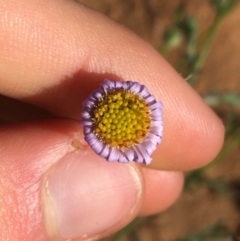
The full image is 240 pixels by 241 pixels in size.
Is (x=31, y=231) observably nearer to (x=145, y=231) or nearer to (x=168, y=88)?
(x=168, y=88)

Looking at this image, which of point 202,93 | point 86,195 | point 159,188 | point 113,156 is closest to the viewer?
point 113,156

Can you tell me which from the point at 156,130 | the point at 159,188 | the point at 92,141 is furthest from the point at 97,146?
the point at 159,188

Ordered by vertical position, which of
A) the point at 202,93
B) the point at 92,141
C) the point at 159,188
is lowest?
the point at 159,188

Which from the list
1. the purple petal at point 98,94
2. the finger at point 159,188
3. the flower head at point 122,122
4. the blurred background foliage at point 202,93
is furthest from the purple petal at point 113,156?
the blurred background foliage at point 202,93

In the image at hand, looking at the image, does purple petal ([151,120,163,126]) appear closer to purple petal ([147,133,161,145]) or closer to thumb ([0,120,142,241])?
purple petal ([147,133,161,145])

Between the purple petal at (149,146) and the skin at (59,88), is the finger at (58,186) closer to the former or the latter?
the skin at (59,88)

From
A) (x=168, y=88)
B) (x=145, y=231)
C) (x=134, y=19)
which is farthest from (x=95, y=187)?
(x=134, y=19)

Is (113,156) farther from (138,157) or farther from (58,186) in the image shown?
(58,186)
